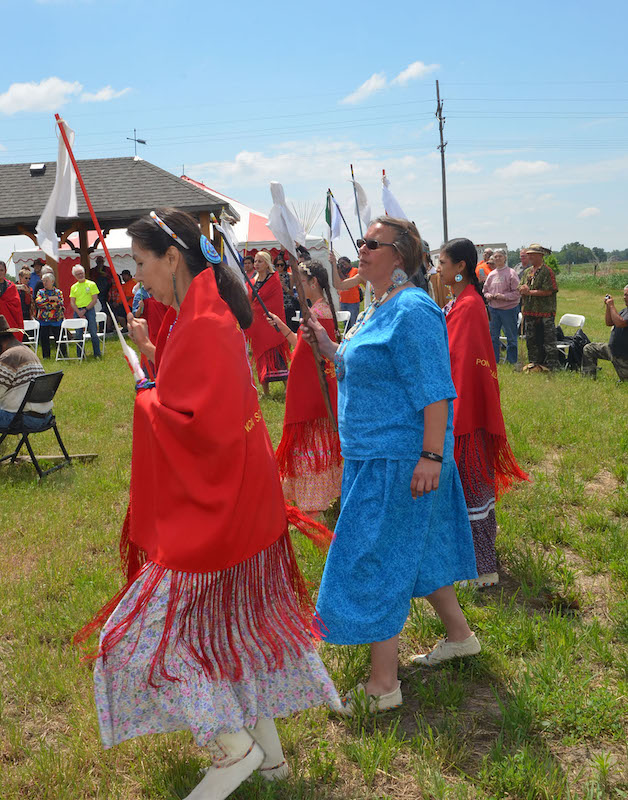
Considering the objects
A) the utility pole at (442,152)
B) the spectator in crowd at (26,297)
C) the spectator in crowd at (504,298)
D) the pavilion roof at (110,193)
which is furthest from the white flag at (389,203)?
the utility pole at (442,152)

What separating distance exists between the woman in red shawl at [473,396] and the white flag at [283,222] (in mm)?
867

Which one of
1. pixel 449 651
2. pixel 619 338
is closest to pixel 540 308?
pixel 619 338

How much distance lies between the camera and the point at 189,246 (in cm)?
237

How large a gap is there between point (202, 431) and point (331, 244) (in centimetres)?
243

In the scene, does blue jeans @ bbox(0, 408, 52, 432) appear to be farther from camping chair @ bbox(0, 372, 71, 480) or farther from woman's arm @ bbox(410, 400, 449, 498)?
woman's arm @ bbox(410, 400, 449, 498)

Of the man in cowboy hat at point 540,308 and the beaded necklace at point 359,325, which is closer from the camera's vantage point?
the beaded necklace at point 359,325

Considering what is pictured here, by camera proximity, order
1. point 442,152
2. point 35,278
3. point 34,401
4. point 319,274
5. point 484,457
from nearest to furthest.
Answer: point 484,457, point 319,274, point 34,401, point 35,278, point 442,152

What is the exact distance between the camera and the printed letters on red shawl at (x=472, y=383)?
3928mm

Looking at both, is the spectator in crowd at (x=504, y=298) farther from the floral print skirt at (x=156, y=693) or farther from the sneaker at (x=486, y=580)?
the floral print skirt at (x=156, y=693)

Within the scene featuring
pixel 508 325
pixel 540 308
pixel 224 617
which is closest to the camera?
pixel 224 617

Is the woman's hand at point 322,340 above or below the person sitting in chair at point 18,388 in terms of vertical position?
above

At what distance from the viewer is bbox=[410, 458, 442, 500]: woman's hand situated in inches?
104

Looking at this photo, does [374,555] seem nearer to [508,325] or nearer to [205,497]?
[205,497]

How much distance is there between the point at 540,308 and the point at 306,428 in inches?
280
